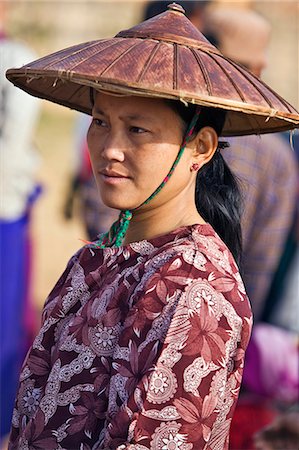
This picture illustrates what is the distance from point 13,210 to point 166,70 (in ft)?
11.4

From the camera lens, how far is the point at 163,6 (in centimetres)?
480

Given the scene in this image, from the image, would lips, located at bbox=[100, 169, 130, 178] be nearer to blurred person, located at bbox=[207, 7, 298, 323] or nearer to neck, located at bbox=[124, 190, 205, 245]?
neck, located at bbox=[124, 190, 205, 245]

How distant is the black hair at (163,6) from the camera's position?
4801mm

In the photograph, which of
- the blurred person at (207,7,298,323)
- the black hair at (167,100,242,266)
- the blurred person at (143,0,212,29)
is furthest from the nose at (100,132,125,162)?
the blurred person at (143,0,212,29)

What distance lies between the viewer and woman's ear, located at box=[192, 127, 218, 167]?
2.26 m

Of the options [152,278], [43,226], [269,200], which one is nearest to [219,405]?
[152,278]

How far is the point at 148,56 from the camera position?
6.85 ft

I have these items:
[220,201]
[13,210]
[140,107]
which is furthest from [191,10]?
[140,107]

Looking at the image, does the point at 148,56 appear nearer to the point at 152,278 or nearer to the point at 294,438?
the point at 152,278

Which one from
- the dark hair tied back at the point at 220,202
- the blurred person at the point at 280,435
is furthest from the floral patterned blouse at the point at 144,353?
the blurred person at the point at 280,435

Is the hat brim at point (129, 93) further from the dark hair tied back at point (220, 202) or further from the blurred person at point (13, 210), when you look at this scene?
the blurred person at point (13, 210)

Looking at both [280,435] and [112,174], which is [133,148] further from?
[280,435]

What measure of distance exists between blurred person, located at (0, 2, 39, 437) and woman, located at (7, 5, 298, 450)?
2.96 metres

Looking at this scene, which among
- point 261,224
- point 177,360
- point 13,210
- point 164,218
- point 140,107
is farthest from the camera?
point 13,210
